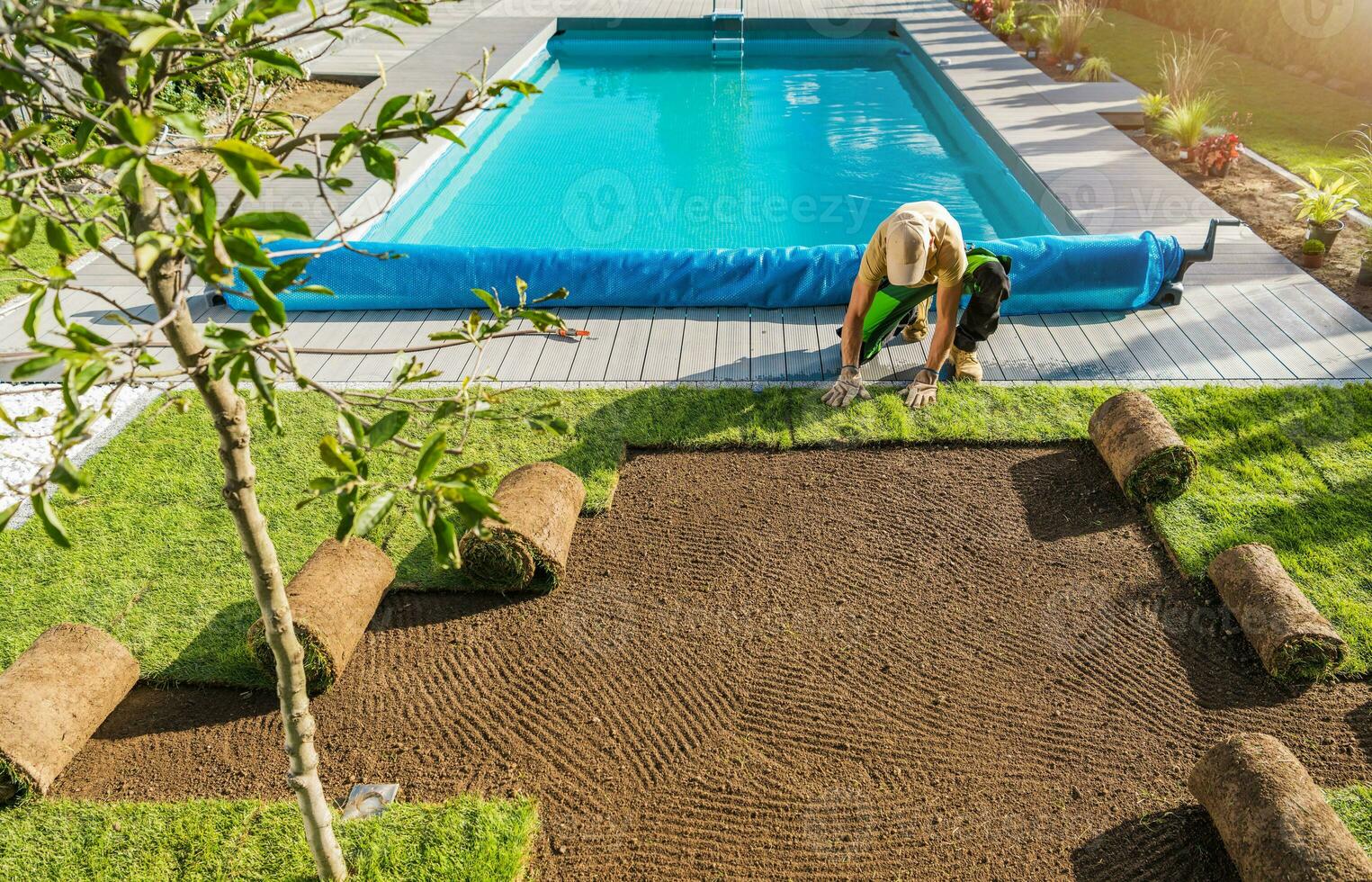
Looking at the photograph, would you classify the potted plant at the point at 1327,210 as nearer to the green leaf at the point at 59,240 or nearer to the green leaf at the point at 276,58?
the green leaf at the point at 276,58

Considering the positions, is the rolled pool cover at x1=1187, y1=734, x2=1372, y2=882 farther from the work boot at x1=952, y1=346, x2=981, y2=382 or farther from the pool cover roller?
the pool cover roller

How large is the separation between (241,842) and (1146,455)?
174 inches

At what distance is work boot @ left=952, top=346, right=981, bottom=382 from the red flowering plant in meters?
4.96

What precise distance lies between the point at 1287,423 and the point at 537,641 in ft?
14.9

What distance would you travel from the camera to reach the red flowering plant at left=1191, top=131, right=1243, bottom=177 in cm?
905

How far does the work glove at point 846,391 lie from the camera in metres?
5.82

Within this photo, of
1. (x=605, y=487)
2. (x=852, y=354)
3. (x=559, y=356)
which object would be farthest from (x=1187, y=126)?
(x=605, y=487)

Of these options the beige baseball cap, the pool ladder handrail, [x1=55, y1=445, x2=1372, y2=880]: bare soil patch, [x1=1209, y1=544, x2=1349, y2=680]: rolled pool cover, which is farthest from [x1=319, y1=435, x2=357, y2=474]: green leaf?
the pool ladder handrail

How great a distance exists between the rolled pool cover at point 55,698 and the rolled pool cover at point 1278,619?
4.82 m

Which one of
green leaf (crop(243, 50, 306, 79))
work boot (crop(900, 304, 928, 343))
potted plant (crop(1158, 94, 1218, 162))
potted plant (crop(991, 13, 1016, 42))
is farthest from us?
potted plant (crop(991, 13, 1016, 42))

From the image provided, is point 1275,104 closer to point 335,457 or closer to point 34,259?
point 335,457

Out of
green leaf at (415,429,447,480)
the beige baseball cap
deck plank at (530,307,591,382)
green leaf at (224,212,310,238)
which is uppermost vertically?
green leaf at (224,212,310,238)

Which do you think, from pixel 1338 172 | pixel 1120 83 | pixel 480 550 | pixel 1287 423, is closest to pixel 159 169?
pixel 480 550

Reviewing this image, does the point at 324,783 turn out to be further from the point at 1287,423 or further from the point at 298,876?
the point at 1287,423
